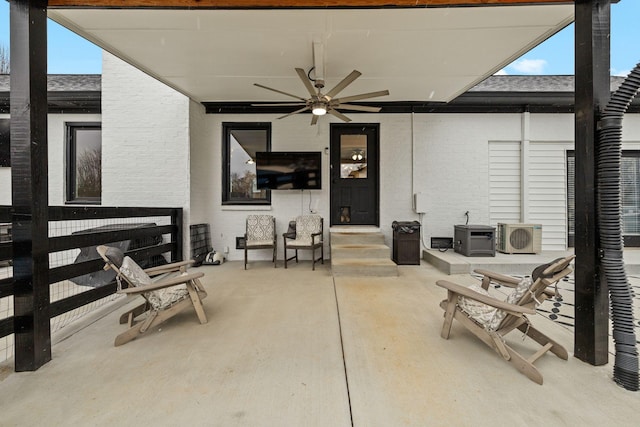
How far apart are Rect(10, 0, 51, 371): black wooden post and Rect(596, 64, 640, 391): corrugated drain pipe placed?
12.7 feet

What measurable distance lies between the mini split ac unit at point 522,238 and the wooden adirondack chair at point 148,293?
5.15 meters

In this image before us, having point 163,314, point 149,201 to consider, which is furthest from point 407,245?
point 149,201

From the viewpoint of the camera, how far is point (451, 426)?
1496 millimetres

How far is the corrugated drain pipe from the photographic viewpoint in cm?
184

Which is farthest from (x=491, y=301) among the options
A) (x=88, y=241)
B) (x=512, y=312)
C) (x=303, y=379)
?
(x=88, y=241)

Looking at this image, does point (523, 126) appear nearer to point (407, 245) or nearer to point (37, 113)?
point (407, 245)

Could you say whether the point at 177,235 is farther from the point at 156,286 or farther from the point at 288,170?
the point at 156,286

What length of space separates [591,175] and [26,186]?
394cm

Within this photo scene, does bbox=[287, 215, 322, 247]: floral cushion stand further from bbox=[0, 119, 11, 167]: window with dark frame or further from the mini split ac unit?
bbox=[0, 119, 11, 167]: window with dark frame

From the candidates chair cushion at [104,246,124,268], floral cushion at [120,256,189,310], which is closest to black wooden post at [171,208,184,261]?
floral cushion at [120,256,189,310]

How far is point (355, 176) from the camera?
236 inches

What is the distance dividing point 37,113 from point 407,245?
492 centimetres

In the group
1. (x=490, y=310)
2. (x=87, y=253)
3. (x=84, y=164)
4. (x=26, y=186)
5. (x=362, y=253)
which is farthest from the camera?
(x=84, y=164)

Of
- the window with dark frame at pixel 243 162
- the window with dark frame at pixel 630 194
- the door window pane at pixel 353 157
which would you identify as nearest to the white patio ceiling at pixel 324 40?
the window with dark frame at pixel 243 162
